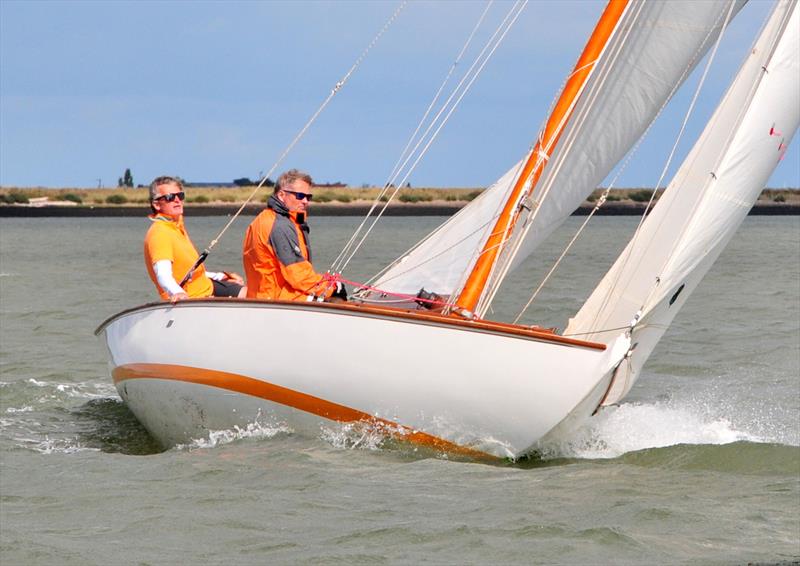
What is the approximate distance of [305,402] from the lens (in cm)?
854

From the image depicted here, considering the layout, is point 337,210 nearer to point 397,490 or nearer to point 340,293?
point 340,293

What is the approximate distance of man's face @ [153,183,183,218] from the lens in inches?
356

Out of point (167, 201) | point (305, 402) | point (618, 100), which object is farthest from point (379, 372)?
point (618, 100)

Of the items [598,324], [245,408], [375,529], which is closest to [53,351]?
[245,408]

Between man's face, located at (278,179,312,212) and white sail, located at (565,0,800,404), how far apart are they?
206cm

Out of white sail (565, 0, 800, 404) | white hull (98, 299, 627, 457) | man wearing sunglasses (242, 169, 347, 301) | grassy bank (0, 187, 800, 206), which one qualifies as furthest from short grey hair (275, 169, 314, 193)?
grassy bank (0, 187, 800, 206)

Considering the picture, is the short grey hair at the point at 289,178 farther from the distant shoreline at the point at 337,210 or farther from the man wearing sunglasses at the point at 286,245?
the distant shoreline at the point at 337,210

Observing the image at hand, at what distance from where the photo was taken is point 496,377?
26.5ft

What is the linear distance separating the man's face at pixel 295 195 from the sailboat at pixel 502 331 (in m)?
0.82

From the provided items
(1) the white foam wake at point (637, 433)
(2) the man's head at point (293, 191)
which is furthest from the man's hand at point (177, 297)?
(1) the white foam wake at point (637, 433)

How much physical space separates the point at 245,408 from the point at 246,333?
0.55 meters

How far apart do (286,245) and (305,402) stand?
110 cm

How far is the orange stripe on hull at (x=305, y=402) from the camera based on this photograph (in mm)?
8438

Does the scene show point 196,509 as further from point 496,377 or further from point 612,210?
point 612,210
